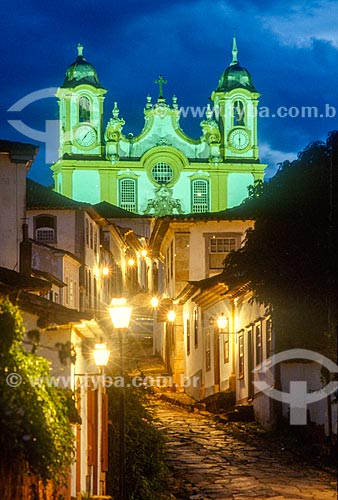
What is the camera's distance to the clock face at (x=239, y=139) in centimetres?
9550

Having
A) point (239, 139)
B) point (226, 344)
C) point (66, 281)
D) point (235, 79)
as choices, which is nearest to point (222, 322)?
point (226, 344)

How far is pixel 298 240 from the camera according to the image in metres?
18.2

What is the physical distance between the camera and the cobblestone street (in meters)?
16.2

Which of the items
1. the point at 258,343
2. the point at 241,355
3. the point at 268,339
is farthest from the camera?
the point at 241,355

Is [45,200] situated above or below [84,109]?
below

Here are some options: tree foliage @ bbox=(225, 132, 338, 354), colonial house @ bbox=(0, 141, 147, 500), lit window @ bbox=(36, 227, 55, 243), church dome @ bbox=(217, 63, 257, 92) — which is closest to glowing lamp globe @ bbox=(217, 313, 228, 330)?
colonial house @ bbox=(0, 141, 147, 500)

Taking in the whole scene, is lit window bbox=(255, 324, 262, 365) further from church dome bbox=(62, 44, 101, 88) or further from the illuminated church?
church dome bbox=(62, 44, 101, 88)

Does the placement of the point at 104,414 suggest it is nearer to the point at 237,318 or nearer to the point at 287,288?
the point at 287,288

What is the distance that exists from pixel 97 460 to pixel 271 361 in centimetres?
895

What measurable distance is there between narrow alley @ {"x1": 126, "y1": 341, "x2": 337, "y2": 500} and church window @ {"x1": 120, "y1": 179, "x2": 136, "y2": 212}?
6350cm

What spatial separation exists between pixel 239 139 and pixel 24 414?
87.1 m

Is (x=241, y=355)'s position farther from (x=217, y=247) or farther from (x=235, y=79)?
(x=235, y=79)

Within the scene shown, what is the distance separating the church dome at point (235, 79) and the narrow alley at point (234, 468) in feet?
237

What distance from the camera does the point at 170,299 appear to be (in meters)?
45.3
